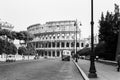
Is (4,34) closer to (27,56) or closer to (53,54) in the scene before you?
(27,56)

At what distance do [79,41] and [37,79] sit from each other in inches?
4992

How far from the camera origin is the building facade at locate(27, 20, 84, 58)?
5576 inches

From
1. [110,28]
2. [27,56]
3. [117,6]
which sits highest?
[117,6]

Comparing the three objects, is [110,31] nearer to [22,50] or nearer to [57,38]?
[22,50]

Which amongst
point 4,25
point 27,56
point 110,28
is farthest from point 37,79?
point 4,25

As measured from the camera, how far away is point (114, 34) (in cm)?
4059

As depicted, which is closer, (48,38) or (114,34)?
(114,34)

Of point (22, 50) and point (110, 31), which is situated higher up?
point (110, 31)

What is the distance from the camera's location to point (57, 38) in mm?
146375

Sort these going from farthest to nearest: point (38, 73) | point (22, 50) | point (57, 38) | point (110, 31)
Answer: point (57, 38)
point (22, 50)
point (110, 31)
point (38, 73)

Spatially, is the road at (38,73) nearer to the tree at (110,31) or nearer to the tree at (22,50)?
the tree at (110,31)

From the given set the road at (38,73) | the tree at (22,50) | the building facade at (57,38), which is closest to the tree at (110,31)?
the road at (38,73)

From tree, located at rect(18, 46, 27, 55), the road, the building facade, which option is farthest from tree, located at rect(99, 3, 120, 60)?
the building facade

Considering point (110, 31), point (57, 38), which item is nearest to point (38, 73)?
point (110, 31)
